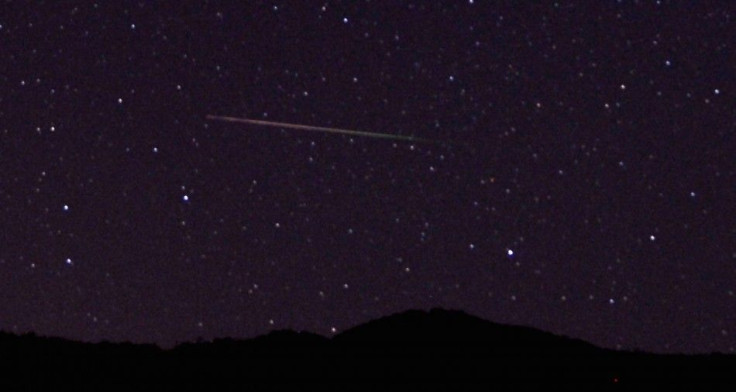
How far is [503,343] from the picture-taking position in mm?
13859

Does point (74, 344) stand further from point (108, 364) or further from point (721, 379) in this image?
point (721, 379)

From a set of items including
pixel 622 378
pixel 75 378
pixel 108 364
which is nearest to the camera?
pixel 75 378

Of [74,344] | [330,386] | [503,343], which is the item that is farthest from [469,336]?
[74,344]

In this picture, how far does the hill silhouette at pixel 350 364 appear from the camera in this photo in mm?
9141

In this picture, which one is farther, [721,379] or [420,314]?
[420,314]

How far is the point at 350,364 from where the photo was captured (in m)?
10.8

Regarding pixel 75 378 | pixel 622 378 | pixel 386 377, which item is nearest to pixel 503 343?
pixel 622 378

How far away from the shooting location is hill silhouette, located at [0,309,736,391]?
9141 millimetres

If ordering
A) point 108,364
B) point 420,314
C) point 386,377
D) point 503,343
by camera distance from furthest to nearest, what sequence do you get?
point 420,314
point 503,343
point 386,377
point 108,364

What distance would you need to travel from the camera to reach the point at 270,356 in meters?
10.8

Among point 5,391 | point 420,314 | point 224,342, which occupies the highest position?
point 420,314

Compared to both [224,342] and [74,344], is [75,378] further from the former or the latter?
[224,342]

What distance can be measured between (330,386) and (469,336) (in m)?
4.99

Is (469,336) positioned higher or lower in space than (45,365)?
higher
